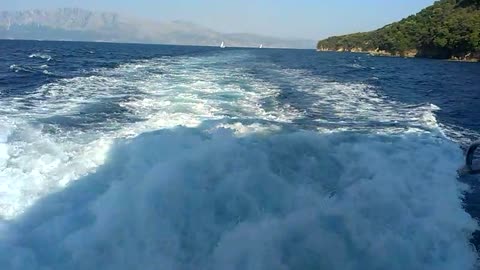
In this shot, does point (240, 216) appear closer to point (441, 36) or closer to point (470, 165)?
point (470, 165)

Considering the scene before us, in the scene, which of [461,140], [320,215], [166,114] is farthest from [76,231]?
[461,140]

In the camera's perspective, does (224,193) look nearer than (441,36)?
Yes

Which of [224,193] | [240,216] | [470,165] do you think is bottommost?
[240,216]

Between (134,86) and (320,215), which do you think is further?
(134,86)

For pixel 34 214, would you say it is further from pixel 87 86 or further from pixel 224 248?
pixel 87 86

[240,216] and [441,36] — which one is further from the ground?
[441,36]

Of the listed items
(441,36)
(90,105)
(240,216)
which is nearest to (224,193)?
(240,216)

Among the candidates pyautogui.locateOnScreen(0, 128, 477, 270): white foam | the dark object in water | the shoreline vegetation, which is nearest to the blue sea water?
pyautogui.locateOnScreen(0, 128, 477, 270): white foam

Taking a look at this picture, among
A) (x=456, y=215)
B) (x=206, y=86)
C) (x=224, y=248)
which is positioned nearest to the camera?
(x=224, y=248)
